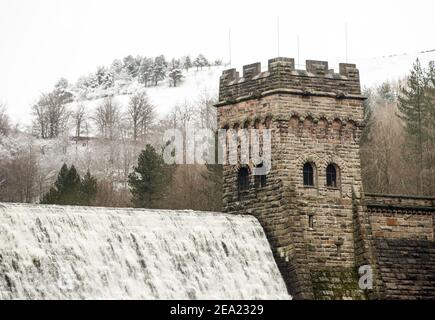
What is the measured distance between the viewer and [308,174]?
54125 millimetres

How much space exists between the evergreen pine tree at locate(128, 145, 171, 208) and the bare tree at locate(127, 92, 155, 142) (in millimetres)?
56542

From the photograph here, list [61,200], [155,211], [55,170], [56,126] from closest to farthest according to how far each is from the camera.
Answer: [155,211]
[61,200]
[55,170]
[56,126]

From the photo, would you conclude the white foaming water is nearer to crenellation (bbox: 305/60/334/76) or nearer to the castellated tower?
the castellated tower

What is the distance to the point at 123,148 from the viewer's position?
141000mm

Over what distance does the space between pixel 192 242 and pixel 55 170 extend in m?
83.9

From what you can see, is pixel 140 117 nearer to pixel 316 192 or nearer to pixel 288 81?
pixel 288 81

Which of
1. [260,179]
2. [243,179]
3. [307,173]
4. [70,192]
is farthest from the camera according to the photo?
[70,192]

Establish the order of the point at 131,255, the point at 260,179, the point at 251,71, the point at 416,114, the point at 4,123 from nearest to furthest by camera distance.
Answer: the point at 131,255, the point at 260,179, the point at 251,71, the point at 416,114, the point at 4,123

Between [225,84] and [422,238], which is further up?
[225,84]

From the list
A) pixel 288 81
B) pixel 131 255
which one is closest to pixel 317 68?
pixel 288 81

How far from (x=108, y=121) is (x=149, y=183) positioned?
72.2 m
